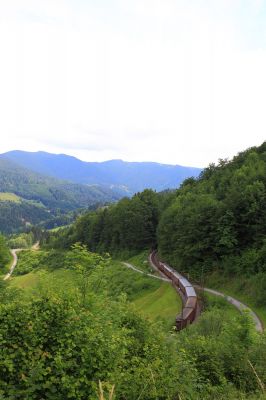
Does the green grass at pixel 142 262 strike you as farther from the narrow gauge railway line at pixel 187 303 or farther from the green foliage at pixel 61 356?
the green foliage at pixel 61 356

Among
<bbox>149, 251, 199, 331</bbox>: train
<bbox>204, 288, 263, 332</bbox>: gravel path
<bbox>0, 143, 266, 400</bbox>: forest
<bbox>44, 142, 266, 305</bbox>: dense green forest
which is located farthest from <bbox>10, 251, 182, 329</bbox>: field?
<bbox>44, 142, 266, 305</bbox>: dense green forest

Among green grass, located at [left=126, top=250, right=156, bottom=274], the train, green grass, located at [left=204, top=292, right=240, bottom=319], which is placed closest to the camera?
the train

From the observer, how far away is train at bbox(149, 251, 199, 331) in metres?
35.0

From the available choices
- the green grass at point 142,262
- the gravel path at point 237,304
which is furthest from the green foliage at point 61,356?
the green grass at point 142,262

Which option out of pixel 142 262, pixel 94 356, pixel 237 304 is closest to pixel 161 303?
pixel 237 304

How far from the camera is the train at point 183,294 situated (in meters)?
35.0

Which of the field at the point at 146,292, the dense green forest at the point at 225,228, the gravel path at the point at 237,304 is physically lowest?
the field at the point at 146,292

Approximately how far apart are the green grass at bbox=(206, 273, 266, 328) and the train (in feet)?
13.2

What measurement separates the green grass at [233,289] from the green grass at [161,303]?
6209 millimetres

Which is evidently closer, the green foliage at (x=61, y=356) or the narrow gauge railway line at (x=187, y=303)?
the green foliage at (x=61, y=356)

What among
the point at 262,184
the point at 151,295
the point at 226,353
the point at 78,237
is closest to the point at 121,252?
the point at 78,237

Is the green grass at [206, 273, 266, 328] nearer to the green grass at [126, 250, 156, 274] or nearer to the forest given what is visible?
the forest

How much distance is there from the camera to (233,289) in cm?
4806

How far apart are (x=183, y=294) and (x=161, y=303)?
3342mm
